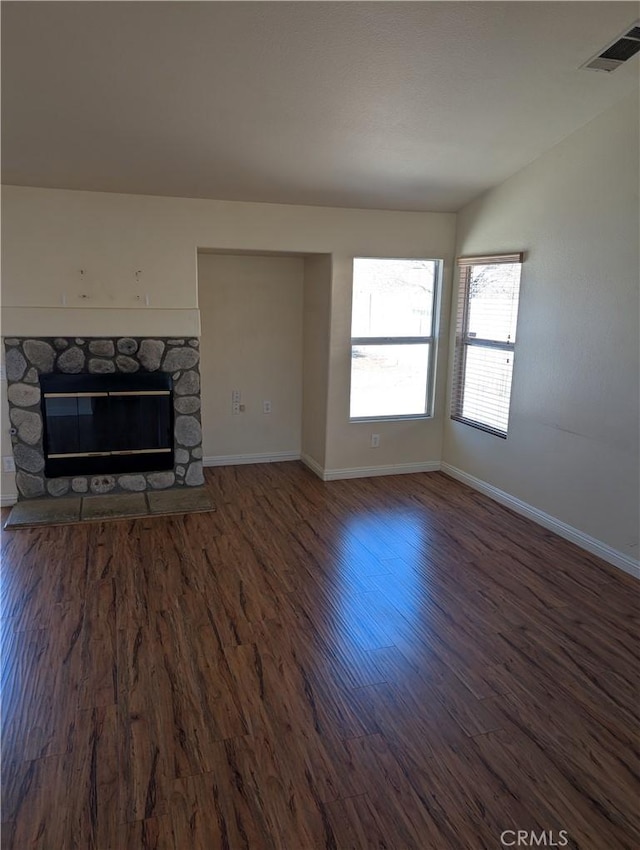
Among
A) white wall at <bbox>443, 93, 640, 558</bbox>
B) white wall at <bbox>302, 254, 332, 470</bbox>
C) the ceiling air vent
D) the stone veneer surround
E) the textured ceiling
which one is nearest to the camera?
the textured ceiling

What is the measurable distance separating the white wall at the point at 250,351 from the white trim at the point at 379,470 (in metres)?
0.74

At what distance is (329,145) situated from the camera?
12.2 feet

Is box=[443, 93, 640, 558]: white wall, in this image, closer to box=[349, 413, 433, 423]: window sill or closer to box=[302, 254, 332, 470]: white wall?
box=[349, 413, 433, 423]: window sill

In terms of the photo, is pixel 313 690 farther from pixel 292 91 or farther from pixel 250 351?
pixel 250 351

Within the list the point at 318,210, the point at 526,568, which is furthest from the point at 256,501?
the point at 318,210

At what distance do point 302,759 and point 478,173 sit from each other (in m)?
3.92

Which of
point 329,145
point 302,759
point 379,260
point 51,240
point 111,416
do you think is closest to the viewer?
point 302,759

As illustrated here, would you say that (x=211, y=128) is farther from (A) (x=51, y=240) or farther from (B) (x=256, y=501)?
(B) (x=256, y=501)

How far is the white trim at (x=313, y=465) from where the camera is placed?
528cm

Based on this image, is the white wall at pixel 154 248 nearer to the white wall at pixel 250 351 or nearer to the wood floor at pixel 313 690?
the white wall at pixel 250 351

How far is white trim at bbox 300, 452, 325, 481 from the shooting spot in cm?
528

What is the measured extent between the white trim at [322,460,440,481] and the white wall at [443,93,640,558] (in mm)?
955

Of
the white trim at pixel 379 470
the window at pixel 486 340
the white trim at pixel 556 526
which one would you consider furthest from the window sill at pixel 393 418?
the white trim at pixel 556 526

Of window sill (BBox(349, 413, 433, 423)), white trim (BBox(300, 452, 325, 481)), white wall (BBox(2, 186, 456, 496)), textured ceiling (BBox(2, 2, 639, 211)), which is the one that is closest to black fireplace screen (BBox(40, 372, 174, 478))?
white wall (BBox(2, 186, 456, 496))
